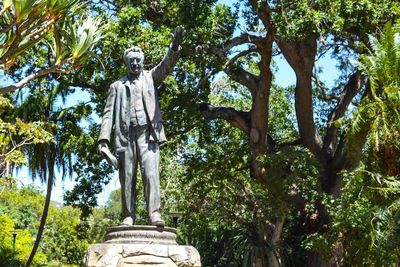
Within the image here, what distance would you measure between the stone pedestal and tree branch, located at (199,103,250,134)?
9510mm

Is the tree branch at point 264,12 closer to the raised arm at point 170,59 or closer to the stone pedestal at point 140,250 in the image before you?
the raised arm at point 170,59

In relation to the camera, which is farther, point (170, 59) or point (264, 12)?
point (264, 12)

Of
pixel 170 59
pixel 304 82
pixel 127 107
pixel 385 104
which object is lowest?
pixel 127 107

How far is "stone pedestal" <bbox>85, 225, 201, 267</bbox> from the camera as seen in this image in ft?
20.6

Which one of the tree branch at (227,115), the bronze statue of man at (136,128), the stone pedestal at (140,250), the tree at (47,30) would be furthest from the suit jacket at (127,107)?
the tree branch at (227,115)

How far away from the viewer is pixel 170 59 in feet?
23.0

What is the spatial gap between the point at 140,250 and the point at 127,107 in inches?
64.7

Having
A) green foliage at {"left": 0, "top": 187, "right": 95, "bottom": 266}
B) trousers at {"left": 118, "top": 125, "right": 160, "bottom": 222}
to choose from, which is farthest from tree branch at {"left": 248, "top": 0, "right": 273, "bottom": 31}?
green foliage at {"left": 0, "top": 187, "right": 95, "bottom": 266}

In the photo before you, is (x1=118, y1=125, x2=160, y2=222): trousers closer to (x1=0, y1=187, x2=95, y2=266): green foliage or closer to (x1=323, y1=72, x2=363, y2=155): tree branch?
(x1=323, y1=72, x2=363, y2=155): tree branch

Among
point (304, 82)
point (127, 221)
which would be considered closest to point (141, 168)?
point (127, 221)

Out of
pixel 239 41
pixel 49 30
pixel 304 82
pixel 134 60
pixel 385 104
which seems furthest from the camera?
pixel 304 82

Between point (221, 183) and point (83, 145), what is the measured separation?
16.7ft

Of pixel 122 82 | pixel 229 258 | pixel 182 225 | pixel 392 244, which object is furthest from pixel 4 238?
pixel 122 82

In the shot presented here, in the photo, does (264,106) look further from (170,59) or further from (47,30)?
(170,59)
